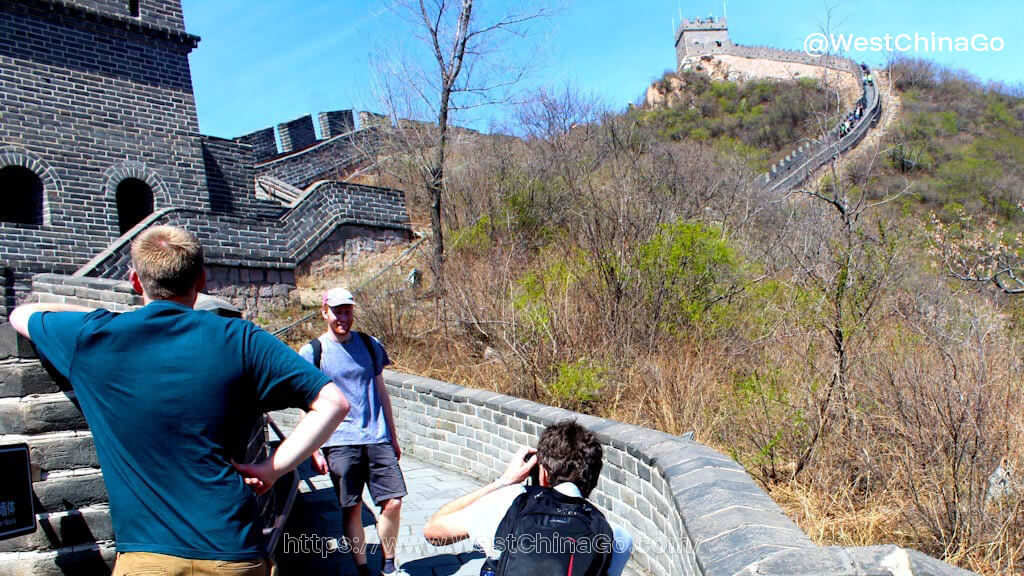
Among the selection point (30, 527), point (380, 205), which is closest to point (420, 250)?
point (380, 205)

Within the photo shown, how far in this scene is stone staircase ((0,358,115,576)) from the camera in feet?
A: 8.80

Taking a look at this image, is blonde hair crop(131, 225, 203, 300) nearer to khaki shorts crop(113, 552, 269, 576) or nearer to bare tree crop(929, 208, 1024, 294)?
khaki shorts crop(113, 552, 269, 576)

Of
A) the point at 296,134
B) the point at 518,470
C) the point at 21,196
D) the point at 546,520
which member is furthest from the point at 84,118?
the point at 546,520

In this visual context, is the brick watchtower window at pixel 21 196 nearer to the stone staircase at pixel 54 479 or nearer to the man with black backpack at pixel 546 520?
the stone staircase at pixel 54 479

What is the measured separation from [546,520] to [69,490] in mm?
1708

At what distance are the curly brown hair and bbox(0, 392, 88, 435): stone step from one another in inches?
67.0

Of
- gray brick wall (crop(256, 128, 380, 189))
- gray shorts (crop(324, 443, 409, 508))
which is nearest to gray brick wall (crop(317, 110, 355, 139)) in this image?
gray brick wall (crop(256, 128, 380, 189))

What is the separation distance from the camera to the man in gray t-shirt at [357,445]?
4480mm

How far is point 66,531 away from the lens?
276 cm

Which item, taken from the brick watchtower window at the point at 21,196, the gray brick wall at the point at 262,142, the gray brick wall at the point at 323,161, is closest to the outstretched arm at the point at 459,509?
the brick watchtower window at the point at 21,196

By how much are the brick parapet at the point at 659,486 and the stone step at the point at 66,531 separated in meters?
2.17

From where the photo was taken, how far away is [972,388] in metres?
4.38

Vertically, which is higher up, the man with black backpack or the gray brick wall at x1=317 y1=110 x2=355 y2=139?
the gray brick wall at x1=317 y1=110 x2=355 y2=139

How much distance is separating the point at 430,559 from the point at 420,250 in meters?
10.5
